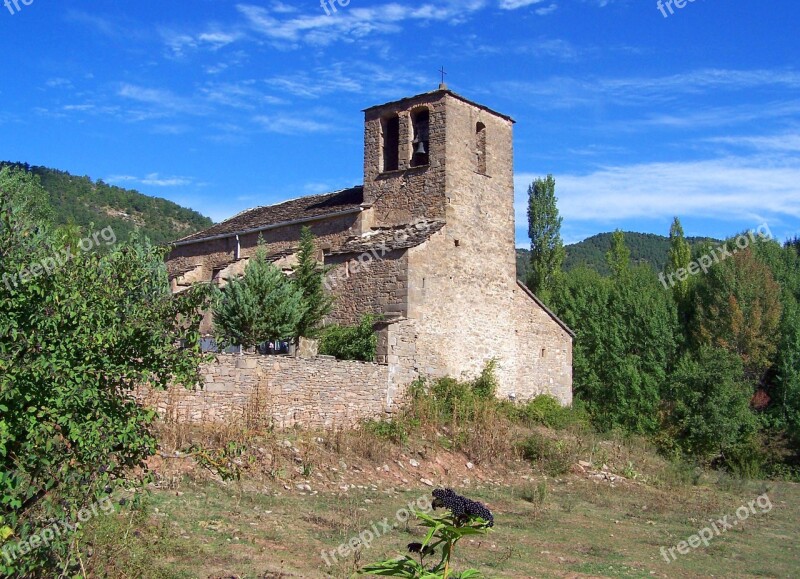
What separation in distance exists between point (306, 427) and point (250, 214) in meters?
14.0

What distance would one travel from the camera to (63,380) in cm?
601

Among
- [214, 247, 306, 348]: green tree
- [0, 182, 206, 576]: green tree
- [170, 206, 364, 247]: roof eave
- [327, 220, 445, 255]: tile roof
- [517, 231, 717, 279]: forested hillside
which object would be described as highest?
[517, 231, 717, 279]: forested hillside

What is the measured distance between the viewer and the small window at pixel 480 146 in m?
23.4

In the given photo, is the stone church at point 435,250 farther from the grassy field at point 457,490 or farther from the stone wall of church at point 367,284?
the grassy field at point 457,490

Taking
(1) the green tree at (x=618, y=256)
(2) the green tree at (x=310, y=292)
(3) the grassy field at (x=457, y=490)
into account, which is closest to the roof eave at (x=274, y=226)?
(2) the green tree at (x=310, y=292)

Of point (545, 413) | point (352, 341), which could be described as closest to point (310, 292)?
point (352, 341)

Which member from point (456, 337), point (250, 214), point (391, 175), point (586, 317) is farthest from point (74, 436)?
point (586, 317)

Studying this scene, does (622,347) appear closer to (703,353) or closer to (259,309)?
(703,353)

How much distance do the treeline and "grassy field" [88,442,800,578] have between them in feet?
31.6

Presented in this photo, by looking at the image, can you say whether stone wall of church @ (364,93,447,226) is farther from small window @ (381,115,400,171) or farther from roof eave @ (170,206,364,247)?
roof eave @ (170,206,364,247)

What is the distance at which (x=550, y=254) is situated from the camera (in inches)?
1543

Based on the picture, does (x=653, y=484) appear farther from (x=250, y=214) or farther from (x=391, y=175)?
(x=250, y=214)

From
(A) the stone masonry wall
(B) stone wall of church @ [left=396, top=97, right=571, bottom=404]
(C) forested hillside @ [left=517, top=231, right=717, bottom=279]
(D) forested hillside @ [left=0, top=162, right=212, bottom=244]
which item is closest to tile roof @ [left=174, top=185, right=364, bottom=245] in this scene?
(B) stone wall of church @ [left=396, top=97, right=571, bottom=404]

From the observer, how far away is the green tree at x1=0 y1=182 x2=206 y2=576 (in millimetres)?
5883
